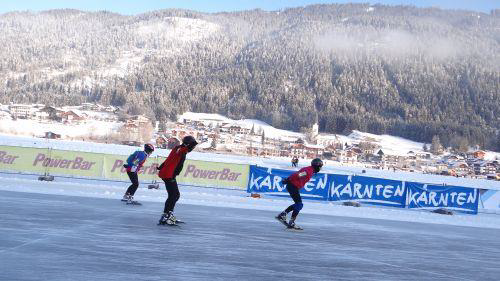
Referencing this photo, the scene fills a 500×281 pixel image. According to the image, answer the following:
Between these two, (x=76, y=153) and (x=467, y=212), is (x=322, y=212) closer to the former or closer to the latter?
(x=467, y=212)

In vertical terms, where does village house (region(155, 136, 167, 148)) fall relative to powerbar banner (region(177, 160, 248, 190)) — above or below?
below

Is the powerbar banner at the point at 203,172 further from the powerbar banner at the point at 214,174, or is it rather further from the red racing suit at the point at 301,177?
the red racing suit at the point at 301,177

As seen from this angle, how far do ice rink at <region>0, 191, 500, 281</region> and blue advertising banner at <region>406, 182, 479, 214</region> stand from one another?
25.6 feet

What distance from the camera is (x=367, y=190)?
23.8 meters

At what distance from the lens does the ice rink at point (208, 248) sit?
747 centimetres

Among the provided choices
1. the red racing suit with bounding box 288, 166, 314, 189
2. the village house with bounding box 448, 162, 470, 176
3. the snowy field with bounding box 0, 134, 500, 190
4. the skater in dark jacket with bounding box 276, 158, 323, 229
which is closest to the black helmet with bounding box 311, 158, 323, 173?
the skater in dark jacket with bounding box 276, 158, 323, 229

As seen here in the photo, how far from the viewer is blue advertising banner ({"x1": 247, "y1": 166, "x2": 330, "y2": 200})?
76.8 feet

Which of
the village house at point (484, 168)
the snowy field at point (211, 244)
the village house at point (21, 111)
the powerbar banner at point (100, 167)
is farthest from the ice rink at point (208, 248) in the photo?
the village house at point (21, 111)

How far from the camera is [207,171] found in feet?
78.7

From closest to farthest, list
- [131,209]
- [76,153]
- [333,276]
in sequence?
[333,276] < [131,209] < [76,153]

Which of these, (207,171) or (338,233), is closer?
(338,233)

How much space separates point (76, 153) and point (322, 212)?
998 centimetres

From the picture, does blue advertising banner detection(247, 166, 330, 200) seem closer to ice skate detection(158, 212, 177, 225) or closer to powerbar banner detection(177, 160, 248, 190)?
powerbar banner detection(177, 160, 248, 190)

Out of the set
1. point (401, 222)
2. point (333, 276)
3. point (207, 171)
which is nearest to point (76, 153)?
point (207, 171)
